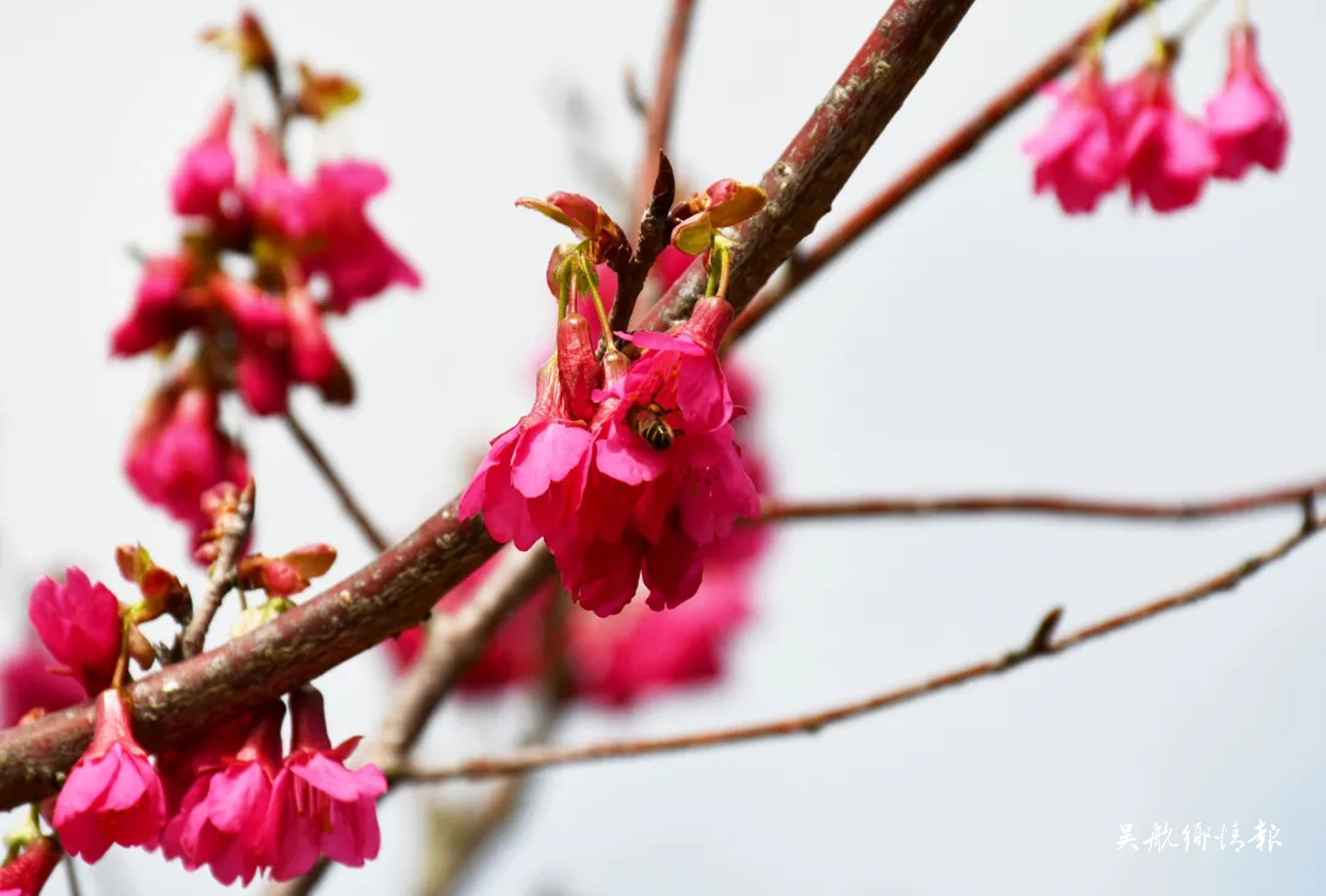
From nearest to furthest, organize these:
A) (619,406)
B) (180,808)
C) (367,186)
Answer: (619,406)
(180,808)
(367,186)

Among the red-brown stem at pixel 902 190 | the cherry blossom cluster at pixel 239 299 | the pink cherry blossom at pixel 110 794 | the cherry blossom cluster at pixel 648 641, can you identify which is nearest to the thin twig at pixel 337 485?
the cherry blossom cluster at pixel 239 299

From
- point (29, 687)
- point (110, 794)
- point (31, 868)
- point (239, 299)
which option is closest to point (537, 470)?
point (110, 794)

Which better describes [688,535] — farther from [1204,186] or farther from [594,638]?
[594,638]

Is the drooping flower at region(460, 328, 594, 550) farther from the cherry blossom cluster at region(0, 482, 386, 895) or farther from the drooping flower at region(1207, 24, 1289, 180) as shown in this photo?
the drooping flower at region(1207, 24, 1289, 180)

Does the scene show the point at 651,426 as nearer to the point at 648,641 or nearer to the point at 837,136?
the point at 837,136

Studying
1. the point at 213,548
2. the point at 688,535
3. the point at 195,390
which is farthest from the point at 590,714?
the point at 688,535
